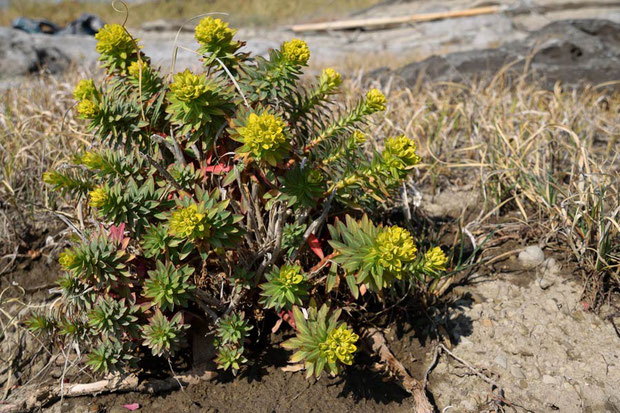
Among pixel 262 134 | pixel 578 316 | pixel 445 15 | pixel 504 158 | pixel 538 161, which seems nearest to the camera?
pixel 262 134

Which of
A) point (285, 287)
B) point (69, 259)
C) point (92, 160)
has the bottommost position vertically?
point (285, 287)

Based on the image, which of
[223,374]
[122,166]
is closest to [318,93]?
[122,166]

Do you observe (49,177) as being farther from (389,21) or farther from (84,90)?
(389,21)

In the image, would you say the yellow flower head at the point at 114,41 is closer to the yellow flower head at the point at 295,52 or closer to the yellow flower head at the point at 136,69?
the yellow flower head at the point at 136,69

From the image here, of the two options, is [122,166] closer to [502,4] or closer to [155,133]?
[155,133]

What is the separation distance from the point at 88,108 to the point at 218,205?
20.5 inches

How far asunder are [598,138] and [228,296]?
275 centimetres

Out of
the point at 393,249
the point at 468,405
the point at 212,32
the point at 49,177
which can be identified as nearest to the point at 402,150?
the point at 393,249

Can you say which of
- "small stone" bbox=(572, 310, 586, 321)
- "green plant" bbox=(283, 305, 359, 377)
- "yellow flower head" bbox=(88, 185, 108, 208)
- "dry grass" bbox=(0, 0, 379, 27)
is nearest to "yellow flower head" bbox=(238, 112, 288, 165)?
"yellow flower head" bbox=(88, 185, 108, 208)

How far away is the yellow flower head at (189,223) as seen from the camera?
1.46 metres

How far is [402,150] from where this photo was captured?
62.1 inches

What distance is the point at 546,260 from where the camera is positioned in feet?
7.76

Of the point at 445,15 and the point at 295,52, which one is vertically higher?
the point at 295,52

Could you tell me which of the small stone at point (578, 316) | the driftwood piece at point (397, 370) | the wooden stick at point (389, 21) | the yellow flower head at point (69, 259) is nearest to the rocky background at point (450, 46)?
the wooden stick at point (389, 21)
